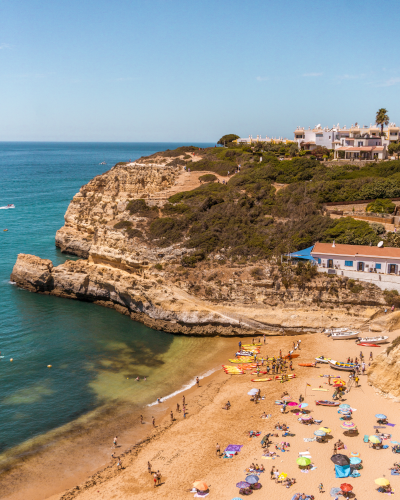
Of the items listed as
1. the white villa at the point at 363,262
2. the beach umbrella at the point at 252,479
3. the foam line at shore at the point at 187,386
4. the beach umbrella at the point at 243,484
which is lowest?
the foam line at shore at the point at 187,386

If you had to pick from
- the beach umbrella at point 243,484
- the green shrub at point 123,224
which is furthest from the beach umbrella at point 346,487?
the green shrub at point 123,224

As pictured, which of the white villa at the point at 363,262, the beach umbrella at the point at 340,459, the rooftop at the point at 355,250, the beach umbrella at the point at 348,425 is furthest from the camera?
the rooftop at the point at 355,250

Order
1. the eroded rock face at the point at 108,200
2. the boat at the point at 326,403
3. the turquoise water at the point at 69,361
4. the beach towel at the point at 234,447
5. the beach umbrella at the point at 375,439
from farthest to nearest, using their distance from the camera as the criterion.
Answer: the eroded rock face at the point at 108,200, the turquoise water at the point at 69,361, the boat at the point at 326,403, the beach towel at the point at 234,447, the beach umbrella at the point at 375,439

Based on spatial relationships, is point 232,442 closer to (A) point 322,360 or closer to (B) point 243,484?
(B) point 243,484

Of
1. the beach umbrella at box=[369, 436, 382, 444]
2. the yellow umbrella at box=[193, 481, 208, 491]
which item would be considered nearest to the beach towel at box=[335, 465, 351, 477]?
the beach umbrella at box=[369, 436, 382, 444]

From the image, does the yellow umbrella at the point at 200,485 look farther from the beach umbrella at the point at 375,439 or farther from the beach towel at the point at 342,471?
the beach umbrella at the point at 375,439

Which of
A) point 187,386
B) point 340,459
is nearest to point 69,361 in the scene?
point 187,386

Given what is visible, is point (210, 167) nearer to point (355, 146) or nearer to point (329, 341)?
point (355, 146)
